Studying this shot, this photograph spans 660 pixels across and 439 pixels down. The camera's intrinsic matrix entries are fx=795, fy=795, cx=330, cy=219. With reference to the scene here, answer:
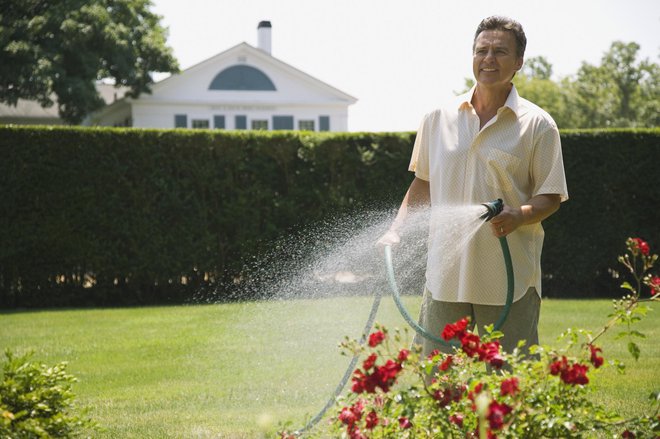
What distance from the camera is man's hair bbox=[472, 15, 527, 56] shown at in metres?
2.80

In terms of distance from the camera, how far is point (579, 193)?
35.2ft

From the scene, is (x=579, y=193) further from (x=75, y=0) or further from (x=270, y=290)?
(x=75, y=0)

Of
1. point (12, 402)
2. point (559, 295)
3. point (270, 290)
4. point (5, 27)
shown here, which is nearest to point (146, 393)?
point (12, 402)

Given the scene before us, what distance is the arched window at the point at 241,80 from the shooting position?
87.5 feet

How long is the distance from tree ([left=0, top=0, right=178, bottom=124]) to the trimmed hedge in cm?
→ 1355

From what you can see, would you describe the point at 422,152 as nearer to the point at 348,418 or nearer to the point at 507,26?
the point at 507,26

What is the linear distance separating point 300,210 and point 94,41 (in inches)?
634

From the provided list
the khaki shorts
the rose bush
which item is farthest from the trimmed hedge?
the rose bush

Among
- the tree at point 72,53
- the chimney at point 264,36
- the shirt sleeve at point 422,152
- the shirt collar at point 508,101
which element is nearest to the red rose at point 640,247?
the shirt collar at point 508,101

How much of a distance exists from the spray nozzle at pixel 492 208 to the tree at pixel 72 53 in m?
21.8

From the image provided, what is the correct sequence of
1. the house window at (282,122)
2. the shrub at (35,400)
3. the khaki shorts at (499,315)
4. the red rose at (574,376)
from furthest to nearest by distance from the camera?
the house window at (282,122)
the khaki shorts at (499,315)
the shrub at (35,400)
the red rose at (574,376)

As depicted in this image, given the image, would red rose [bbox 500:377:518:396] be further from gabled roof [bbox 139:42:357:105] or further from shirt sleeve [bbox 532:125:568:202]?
gabled roof [bbox 139:42:357:105]

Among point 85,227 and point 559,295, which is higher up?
point 85,227

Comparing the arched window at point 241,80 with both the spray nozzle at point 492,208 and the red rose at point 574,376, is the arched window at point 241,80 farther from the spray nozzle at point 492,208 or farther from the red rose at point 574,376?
the red rose at point 574,376
